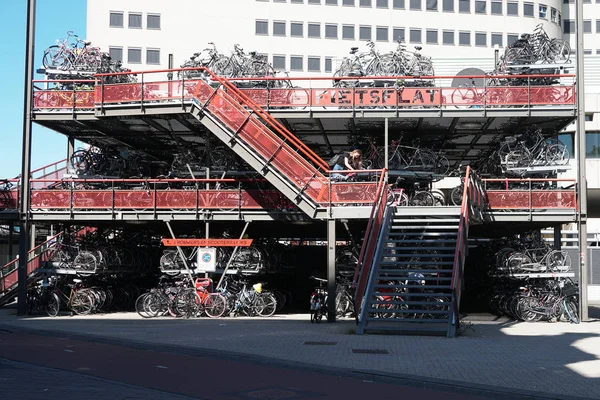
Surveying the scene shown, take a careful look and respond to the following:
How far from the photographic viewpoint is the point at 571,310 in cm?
2322

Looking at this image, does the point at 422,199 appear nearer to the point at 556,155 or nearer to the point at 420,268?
the point at 420,268

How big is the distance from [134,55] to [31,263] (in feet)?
101

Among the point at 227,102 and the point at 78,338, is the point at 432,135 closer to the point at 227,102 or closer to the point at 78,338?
the point at 227,102

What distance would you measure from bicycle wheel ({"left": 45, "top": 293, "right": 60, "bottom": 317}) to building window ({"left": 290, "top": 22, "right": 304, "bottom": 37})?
37.2 m

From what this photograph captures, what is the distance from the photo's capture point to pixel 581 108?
2427 centimetres

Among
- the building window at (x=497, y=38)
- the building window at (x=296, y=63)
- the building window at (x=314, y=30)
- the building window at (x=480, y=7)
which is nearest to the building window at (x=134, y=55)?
the building window at (x=296, y=63)

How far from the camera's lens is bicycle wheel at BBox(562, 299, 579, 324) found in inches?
903

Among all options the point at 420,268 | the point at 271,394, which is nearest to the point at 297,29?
the point at 420,268

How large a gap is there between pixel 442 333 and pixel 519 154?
9.73 meters

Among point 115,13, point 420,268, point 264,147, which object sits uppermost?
point 115,13

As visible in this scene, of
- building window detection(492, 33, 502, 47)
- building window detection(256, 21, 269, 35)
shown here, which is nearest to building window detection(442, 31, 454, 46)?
building window detection(492, 33, 502, 47)

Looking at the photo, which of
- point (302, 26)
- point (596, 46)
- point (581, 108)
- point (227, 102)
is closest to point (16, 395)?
point (227, 102)

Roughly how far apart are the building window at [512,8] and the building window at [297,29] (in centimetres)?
1690

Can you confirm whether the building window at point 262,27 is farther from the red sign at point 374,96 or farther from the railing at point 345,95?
the red sign at point 374,96
